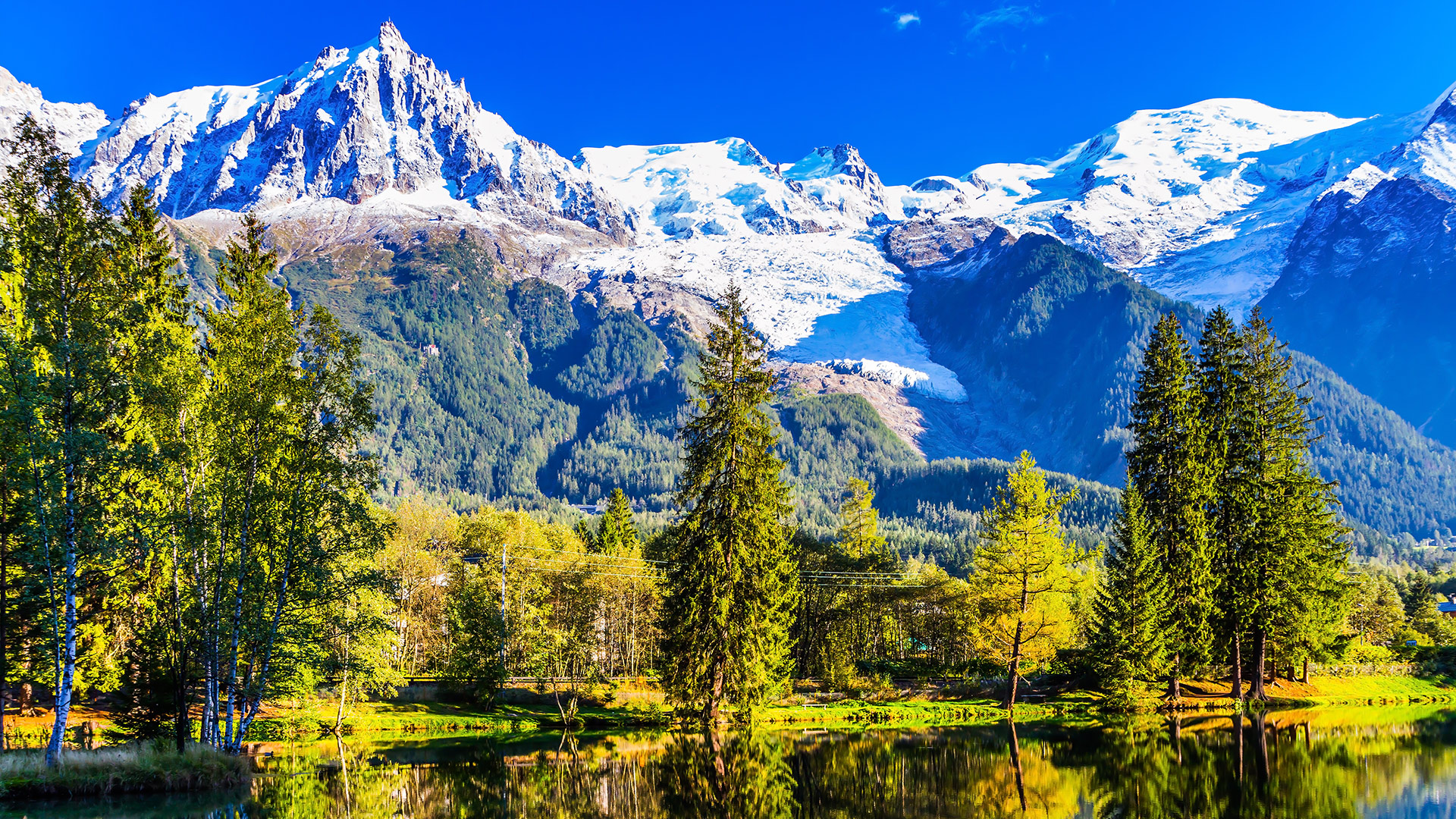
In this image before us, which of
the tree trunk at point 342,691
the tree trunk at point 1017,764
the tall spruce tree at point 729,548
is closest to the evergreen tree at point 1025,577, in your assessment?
the tree trunk at point 1017,764

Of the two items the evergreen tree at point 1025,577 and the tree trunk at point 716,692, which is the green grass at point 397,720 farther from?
the evergreen tree at point 1025,577

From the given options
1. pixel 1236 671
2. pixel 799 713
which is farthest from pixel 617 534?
pixel 1236 671

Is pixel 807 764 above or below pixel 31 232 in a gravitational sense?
below

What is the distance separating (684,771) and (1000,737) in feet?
50.8

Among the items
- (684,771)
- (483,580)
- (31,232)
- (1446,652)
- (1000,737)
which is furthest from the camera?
(1446,652)

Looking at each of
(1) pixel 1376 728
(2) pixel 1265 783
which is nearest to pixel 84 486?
A: (2) pixel 1265 783

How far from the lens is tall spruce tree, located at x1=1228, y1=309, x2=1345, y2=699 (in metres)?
44.2

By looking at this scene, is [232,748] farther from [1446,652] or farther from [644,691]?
[1446,652]

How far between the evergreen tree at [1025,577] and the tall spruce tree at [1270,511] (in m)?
8.96

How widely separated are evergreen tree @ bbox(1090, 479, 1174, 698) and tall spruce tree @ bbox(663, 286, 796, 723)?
16139 mm

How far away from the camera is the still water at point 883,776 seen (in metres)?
22.0

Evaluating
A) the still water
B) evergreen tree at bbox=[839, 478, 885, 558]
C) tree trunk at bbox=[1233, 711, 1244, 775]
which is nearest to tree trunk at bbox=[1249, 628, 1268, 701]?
tree trunk at bbox=[1233, 711, 1244, 775]

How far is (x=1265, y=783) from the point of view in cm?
2441

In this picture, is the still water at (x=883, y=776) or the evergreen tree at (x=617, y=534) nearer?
the still water at (x=883, y=776)
